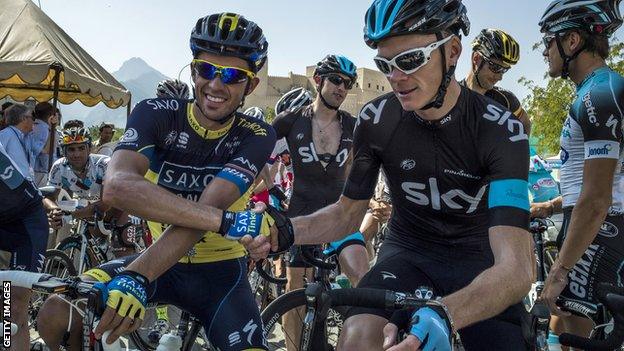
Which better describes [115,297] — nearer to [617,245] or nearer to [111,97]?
[617,245]

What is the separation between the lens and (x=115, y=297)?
2131 millimetres

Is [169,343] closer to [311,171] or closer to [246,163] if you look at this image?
[246,163]

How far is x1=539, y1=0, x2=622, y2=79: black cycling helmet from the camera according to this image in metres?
3.39

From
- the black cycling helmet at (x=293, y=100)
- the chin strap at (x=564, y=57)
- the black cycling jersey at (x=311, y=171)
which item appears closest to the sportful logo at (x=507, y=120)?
the chin strap at (x=564, y=57)

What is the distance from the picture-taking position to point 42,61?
11625 millimetres

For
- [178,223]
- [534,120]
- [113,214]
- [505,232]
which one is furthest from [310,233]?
[534,120]

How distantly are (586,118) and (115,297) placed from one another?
107 inches

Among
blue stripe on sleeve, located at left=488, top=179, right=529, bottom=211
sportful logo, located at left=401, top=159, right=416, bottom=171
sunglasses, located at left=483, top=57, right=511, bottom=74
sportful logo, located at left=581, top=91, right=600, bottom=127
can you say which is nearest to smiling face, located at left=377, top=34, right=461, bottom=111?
sportful logo, located at left=401, top=159, right=416, bottom=171

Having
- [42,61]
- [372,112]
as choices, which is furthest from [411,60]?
[42,61]

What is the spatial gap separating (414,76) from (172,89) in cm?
598

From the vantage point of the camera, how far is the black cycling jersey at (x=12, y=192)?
426 centimetres

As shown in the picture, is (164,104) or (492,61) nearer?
(164,104)

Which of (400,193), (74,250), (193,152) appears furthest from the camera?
(74,250)

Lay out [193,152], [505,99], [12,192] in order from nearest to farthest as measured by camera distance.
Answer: [193,152], [12,192], [505,99]
